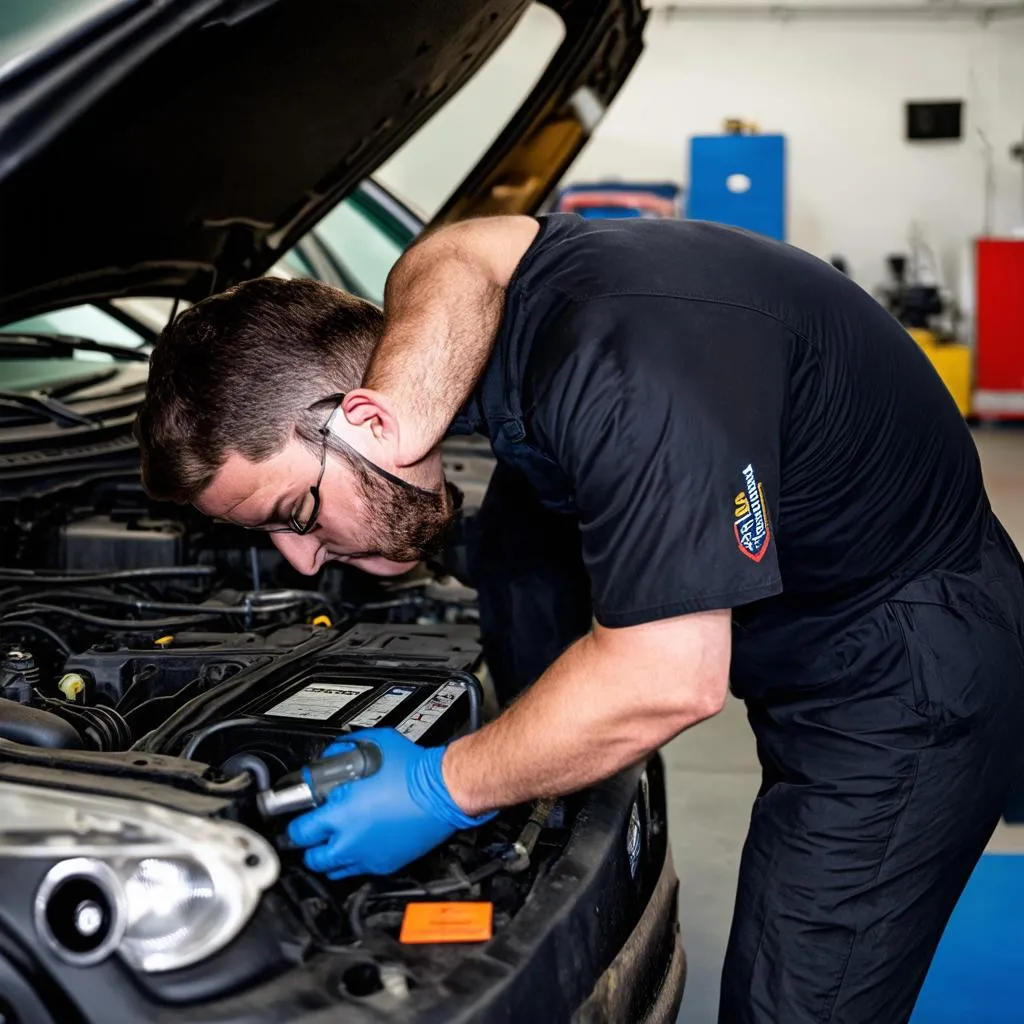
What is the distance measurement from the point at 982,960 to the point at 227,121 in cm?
193

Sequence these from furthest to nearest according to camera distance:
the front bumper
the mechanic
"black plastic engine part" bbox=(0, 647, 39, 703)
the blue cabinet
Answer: the blue cabinet → "black plastic engine part" bbox=(0, 647, 39, 703) → the mechanic → the front bumper

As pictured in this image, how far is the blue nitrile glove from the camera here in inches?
Result: 51.2

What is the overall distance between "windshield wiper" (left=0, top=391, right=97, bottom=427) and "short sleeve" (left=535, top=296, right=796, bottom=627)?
1302mm

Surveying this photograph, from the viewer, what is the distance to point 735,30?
32.9ft

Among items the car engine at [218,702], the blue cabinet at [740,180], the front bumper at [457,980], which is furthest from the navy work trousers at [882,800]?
the blue cabinet at [740,180]

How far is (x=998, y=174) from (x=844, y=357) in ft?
31.5

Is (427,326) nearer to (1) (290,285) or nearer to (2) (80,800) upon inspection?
(1) (290,285)

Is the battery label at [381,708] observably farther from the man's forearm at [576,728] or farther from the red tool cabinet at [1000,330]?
the red tool cabinet at [1000,330]

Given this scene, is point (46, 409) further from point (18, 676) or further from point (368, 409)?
point (368, 409)

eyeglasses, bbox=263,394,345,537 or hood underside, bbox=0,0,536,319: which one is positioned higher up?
hood underside, bbox=0,0,536,319

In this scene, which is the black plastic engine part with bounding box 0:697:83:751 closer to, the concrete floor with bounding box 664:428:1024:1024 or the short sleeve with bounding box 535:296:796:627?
the short sleeve with bounding box 535:296:796:627

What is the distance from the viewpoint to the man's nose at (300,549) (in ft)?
5.37

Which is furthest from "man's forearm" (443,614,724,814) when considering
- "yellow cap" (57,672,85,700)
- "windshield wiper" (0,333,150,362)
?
"windshield wiper" (0,333,150,362)

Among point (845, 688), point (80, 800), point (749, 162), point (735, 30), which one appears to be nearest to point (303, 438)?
point (80, 800)
